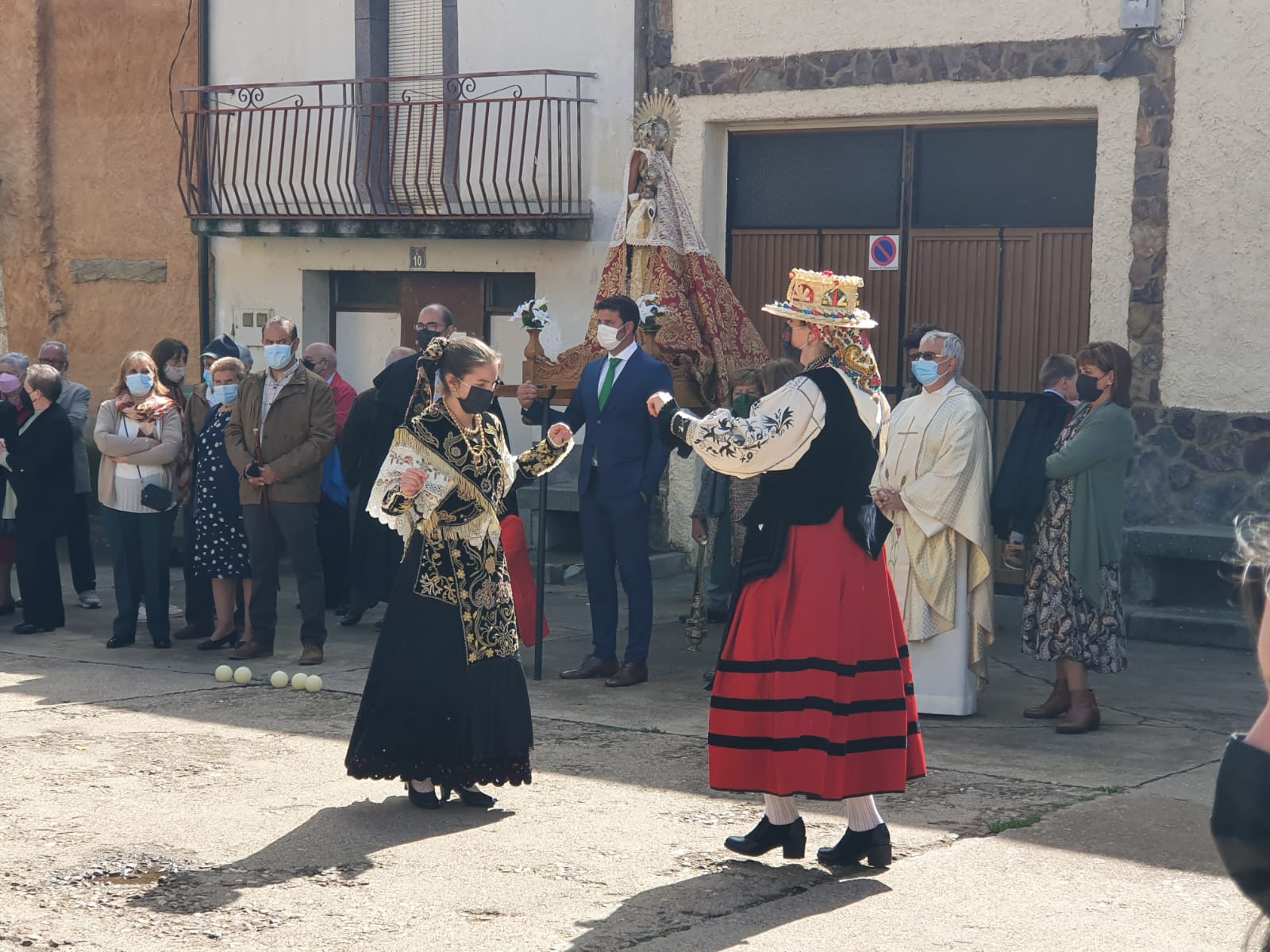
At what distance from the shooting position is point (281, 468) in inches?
375

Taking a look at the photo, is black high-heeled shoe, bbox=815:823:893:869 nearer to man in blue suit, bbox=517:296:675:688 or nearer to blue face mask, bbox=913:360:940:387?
blue face mask, bbox=913:360:940:387

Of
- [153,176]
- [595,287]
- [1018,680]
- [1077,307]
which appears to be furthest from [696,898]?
[153,176]

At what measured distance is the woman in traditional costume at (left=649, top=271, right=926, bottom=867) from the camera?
224 inches

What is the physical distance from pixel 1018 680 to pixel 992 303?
3389mm

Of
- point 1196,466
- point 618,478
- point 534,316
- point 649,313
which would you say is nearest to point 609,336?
point 649,313

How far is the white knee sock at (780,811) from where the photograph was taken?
5793 millimetres

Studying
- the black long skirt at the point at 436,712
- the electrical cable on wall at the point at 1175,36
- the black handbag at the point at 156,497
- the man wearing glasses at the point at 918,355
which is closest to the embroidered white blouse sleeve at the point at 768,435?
the black long skirt at the point at 436,712

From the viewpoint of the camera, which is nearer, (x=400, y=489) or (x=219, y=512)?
(x=400, y=489)

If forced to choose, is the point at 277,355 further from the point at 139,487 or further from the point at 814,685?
the point at 814,685

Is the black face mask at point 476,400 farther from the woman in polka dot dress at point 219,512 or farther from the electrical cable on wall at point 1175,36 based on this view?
the electrical cable on wall at point 1175,36

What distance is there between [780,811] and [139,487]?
5.37 meters

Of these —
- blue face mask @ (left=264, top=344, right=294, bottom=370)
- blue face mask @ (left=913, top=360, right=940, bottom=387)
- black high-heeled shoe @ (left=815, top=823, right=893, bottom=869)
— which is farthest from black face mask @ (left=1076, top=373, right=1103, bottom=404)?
blue face mask @ (left=264, top=344, right=294, bottom=370)

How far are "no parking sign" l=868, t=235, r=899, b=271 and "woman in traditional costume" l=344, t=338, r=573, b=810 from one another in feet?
20.4

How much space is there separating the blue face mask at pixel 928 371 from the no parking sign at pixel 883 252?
14.0ft
